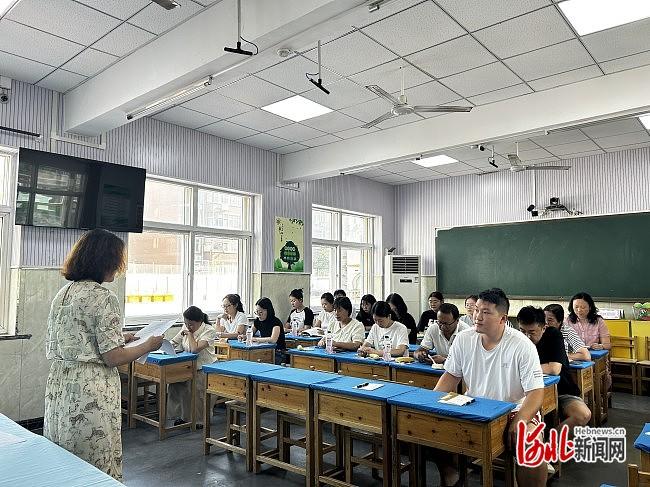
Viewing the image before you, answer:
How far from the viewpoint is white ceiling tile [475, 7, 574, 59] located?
12.9 feet

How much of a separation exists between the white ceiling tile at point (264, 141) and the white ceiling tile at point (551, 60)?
343cm

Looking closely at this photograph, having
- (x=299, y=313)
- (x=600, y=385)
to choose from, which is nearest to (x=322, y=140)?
(x=299, y=313)

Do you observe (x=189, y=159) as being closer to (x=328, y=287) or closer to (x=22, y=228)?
(x=22, y=228)

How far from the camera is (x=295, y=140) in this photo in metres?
7.16

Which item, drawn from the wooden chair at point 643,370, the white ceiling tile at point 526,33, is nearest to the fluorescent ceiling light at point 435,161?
the white ceiling tile at point 526,33

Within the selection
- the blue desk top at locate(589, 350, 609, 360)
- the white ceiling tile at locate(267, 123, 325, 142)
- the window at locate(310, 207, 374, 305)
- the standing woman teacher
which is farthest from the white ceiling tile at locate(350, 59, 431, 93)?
the window at locate(310, 207, 374, 305)

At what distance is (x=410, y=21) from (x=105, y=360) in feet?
11.0

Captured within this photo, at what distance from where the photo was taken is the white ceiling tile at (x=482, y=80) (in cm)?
488

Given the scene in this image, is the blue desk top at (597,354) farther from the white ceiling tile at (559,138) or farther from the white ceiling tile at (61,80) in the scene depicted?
the white ceiling tile at (61,80)

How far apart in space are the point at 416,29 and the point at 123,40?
2525 millimetres

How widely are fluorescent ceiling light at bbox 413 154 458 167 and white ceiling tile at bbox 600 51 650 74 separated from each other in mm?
3298

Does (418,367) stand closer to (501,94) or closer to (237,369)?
(237,369)

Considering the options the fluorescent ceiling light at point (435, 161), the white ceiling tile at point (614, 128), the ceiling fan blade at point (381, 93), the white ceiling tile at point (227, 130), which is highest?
the white ceiling tile at point (227, 130)

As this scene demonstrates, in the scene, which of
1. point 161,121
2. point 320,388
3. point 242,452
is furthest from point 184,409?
point 161,121
